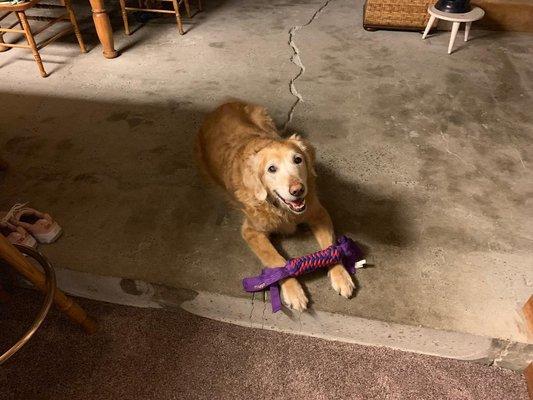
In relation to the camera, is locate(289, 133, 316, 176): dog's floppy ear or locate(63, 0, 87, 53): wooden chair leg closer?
locate(289, 133, 316, 176): dog's floppy ear

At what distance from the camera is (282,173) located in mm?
1586

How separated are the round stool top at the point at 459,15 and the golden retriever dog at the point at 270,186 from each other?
89.5 inches

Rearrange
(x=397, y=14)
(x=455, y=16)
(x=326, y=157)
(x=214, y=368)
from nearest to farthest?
(x=214, y=368) < (x=326, y=157) < (x=455, y=16) < (x=397, y=14)

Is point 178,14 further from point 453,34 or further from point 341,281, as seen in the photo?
point 341,281

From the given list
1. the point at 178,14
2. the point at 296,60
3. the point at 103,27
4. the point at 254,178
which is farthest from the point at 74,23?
the point at 254,178

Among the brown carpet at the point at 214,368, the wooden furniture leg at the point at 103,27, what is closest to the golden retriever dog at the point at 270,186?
the brown carpet at the point at 214,368

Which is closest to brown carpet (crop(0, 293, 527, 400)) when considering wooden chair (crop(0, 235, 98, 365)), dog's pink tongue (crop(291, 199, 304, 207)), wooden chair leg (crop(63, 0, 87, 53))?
wooden chair (crop(0, 235, 98, 365))

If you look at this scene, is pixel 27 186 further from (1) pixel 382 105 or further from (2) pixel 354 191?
(1) pixel 382 105

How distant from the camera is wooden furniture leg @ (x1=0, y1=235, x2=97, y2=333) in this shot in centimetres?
134

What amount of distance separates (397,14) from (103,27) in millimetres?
2758

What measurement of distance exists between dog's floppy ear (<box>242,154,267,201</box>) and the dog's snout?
7.3 inches

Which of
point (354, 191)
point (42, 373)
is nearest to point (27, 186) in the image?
point (42, 373)

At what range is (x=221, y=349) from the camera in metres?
1.64

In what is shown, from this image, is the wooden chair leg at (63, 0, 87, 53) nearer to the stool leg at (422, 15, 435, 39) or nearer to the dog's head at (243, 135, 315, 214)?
the dog's head at (243, 135, 315, 214)
